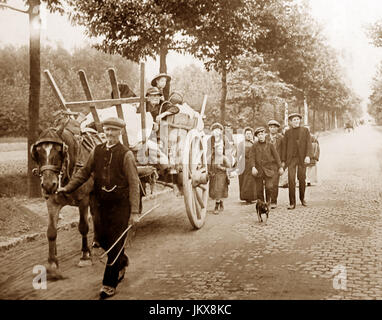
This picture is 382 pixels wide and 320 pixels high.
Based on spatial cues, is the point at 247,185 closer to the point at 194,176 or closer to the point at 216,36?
the point at 194,176

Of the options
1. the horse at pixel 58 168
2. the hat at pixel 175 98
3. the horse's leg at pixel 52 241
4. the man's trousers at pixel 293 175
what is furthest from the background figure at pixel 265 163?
the horse's leg at pixel 52 241

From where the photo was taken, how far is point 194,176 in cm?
703

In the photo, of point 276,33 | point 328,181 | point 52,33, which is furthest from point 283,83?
point 52,33

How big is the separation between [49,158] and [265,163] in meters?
5.28

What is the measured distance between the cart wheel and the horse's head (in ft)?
7.09

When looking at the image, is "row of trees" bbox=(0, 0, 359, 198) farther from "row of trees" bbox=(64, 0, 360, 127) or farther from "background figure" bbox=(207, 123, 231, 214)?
"background figure" bbox=(207, 123, 231, 214)

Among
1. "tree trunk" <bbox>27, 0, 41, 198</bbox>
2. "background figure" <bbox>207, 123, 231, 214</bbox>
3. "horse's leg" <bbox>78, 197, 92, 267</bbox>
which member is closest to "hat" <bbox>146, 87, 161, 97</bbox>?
"horse's leg" <bbox>78, 197, 92, 267</bbox>

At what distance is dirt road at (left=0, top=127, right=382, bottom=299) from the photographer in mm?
4445

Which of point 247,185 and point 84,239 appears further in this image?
point 247,185

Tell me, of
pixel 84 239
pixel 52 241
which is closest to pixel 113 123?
pixel 52 241

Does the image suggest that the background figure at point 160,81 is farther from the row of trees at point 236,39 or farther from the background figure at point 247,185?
the background figure at point 247,185

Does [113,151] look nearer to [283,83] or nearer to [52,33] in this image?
[52,33]

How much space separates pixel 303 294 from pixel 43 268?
9.64ft
